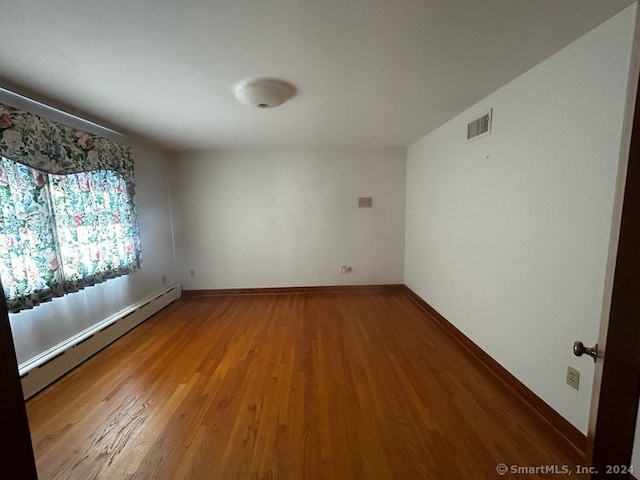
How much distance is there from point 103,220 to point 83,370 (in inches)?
54.5

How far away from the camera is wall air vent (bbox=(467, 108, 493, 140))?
2.00 m

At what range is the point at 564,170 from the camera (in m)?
1.42

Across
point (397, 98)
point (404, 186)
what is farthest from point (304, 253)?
point (397, 98)

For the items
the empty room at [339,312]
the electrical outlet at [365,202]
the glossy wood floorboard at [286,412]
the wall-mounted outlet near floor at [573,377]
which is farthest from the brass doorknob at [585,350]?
the electrical outlet at [365,202]

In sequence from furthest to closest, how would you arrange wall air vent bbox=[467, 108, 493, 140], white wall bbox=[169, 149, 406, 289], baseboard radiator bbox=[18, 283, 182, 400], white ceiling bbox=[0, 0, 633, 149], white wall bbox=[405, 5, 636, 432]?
white wall bbox=[169, 149, 406, 289]
wall air vent bbox=[467, 108, 493, 140]
baseboard radiator bbox=[18, 283, 182, 400]
white wall bbox=[405, 5, 636, 432]
white ceiling bbox=[0, 0, 633, 149]

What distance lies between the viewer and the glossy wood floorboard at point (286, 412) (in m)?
1.33

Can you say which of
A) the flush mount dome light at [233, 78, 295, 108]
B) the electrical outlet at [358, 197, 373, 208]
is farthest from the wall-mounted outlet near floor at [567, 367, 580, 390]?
the electrical outlet at [358, 197, 373, 208]

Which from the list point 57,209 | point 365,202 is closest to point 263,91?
point 57,209

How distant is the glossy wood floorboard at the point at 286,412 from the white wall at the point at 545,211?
0.38 meters

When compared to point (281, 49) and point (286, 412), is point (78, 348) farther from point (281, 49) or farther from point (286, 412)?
point (281, 49)

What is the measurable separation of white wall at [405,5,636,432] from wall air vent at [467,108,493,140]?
0.18 ft

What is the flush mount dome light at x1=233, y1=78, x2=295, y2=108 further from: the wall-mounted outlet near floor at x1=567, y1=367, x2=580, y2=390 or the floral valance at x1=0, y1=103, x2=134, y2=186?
the wall-mounted outlet near floor at x1=567, y1=367, x2=580, y2=390

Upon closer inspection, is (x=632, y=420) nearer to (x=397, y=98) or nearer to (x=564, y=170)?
(x=564, y=170)

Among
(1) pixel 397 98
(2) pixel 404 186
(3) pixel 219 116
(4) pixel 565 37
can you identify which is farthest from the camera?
(2) pixel 404 186
